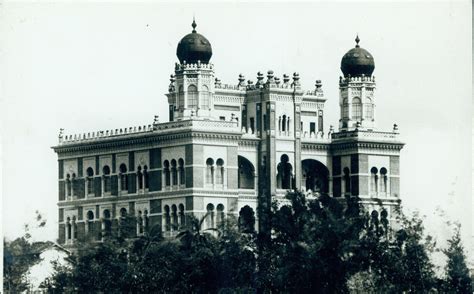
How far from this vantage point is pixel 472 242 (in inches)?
3179

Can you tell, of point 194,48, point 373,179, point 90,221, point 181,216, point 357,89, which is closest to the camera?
point 181,216

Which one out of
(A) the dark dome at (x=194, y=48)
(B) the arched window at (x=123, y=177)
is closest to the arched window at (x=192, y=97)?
(A) the dark dome at (x=194, y=48)

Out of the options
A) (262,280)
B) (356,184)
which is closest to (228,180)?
(356,184)

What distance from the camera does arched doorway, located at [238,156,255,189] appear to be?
383 feet

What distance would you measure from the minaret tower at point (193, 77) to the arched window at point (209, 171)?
2.63 metres

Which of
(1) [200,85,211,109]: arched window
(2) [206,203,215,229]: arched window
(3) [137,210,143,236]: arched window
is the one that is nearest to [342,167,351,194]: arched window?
(2) [206,203,215,229]: arched window

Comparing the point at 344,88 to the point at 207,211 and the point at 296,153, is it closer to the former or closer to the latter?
the point at 296,153

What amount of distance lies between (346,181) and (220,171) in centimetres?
1098

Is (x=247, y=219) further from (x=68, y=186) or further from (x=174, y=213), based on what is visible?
A: (x=68, y=186)

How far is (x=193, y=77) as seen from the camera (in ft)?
366

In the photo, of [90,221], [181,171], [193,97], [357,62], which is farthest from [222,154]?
[357,62]

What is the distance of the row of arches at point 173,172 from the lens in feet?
365

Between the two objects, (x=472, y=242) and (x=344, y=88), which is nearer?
(x=472, y=242)

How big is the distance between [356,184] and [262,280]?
29.8 m
